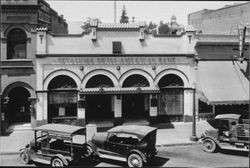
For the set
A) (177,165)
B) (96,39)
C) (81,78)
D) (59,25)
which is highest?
(59,25)

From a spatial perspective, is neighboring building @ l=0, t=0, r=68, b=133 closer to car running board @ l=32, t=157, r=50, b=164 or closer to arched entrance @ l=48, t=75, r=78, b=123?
arched entrance @ l=48, t=75, r=78, b=123

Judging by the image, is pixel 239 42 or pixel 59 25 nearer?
pixel 239 42

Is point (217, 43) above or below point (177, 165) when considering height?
above

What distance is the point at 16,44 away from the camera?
1894cm

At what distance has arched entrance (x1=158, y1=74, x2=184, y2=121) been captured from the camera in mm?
20516

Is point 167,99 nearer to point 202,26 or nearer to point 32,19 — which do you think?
point 32,19

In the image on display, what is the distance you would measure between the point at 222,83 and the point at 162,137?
6479mm

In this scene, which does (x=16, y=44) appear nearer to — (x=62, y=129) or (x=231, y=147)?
(x=62, y=129)

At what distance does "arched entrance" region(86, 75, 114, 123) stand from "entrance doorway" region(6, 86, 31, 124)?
4.57m

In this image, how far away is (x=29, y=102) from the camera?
19.8 meters

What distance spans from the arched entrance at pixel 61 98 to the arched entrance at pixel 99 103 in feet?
3.49

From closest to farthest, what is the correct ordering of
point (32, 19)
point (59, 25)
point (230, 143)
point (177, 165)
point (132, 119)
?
1. point (177, 165)
2. point (230, 143)
3. point (32, 19)
4. point (132, 119)
5. point (59, 25)

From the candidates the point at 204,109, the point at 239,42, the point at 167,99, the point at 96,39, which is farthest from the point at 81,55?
the point at 239,42

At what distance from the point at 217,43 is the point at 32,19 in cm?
1416
